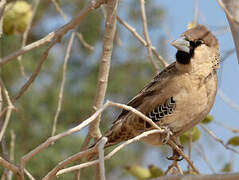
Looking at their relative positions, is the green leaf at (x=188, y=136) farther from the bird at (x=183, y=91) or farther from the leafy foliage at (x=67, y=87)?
the leafy foliage at (x=67, y=87)

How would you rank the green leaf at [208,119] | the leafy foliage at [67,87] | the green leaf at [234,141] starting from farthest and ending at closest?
the leafy foliage at [67,87]
the green leaf at [208,119]
the green leaf at [234,141]

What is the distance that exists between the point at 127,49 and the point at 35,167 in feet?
7.00

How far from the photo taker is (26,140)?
684 centimetres

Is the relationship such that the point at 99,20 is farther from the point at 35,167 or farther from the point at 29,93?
the point at 35,167

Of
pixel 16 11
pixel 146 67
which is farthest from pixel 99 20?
pixel 16 11

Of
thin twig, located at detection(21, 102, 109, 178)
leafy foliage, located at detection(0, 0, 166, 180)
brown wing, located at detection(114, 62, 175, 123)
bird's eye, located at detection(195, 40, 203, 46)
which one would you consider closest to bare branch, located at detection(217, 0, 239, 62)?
thin twig, located at detection(21, 102, 109, 178)

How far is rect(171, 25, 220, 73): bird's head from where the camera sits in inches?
89.0

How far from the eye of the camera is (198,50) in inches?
92.5

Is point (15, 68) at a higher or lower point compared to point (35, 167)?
higher

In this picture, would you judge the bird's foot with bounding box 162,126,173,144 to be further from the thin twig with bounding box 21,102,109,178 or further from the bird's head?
the thin twig with bounding box 21,102,109,178

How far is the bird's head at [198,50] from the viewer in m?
2.26

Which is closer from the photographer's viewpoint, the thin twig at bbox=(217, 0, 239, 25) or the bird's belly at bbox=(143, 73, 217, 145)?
the thin twig at bbox=(217, 0, 239, 25)

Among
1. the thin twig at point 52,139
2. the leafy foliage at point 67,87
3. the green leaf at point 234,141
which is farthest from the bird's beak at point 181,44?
the leafy foliage at point 67,87

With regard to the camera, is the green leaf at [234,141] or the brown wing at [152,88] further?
the brown wing at [152,88]
